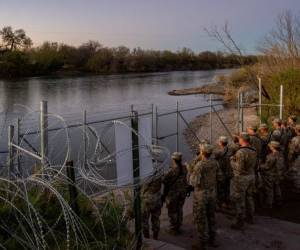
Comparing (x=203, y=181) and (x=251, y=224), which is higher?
(x=203, y=181)

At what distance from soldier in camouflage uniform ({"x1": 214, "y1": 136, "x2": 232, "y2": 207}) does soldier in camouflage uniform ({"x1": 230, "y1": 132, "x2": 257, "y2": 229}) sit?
430 millimetres

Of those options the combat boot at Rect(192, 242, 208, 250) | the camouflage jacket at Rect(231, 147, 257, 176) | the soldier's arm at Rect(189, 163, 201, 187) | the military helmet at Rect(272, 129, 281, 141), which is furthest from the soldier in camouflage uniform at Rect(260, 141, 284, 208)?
the combat boot at Rect(192, 242, 208, 250)

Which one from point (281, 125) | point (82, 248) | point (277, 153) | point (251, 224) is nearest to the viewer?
point (82, 248)

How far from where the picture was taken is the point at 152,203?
7.23 meters

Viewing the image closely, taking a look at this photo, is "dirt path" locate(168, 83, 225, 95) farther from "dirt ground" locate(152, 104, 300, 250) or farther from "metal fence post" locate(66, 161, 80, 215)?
"metal fence post" locate(66, 161, 80, 215)

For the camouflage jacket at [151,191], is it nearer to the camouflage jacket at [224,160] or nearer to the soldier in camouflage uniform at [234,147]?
the camouflage jacket at [224,160]

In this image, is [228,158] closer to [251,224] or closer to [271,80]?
[251,224]

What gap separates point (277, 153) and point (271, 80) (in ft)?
36.2

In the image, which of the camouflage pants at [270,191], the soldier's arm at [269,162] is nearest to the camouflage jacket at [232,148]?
the soldier's arm at [269,162]

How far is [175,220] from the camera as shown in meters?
7.70

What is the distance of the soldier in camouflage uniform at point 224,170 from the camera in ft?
27.9

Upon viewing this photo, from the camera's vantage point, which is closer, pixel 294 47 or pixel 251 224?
pixel 251 224

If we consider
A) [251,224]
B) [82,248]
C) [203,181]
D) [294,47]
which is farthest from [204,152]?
[294,47]

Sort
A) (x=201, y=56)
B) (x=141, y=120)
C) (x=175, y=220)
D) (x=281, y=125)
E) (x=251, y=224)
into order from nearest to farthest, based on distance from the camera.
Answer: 1. (x=141, y=120)
2. (x=175, y=220)
3. (x=251, y=224)
4. (x=281, y=125)
5. (x=201, y=56)
